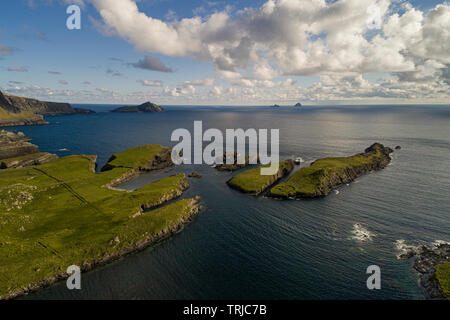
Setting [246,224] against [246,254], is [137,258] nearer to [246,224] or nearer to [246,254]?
[246,254]

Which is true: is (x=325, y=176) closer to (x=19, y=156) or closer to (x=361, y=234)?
(x=361, y=234)

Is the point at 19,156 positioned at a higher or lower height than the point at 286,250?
higher

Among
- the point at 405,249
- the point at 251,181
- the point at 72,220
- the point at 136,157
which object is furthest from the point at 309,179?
the point at 136,157

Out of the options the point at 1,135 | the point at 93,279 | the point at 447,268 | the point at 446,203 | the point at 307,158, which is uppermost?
the point at 1,135

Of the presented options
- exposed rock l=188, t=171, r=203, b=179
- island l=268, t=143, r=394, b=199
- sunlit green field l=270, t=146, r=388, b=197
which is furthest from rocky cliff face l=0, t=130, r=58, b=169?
sunlit green field l=270, t=146, r=388, b=197

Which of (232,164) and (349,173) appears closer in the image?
(349,173)

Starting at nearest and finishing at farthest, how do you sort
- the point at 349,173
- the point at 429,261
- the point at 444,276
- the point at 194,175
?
the point at 444,276
the point at 429,261
the point at 349,173
the point at 194,175

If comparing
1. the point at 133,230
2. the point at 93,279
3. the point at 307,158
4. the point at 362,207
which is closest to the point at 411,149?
the point at 307,158

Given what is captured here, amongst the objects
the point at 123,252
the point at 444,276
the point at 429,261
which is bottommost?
the point at 123,252
